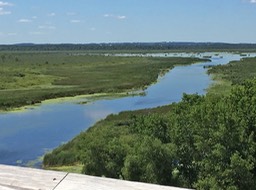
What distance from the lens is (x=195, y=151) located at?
16.6m

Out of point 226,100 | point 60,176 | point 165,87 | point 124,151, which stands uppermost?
point 60,176

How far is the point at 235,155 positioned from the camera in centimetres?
1384

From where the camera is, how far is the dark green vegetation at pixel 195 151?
46.8 feet

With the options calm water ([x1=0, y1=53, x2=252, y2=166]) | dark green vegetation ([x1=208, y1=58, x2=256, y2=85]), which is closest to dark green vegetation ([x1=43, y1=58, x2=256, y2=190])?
calm water ([x1=0, y1=53, x2=252, y2=166])

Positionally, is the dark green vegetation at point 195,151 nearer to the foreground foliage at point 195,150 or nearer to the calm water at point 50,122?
the foreground foliage at point 195,150

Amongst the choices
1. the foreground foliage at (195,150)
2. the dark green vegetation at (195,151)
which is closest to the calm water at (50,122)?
the foreground foliage at (195,150)

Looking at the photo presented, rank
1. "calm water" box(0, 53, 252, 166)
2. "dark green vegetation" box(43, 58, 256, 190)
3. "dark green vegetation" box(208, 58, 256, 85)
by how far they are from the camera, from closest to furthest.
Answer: "dark green vegetation" box(43, 58, 256, 190), "calm water" box(0, 53, 252, 166), "dark green vegetation" box(208, 58, 256, 85)

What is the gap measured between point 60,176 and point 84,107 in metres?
38.6

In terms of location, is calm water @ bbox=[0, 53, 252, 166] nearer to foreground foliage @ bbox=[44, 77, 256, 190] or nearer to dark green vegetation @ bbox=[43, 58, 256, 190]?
foreground foliage @ bbox=[44, 77, 256, 190]

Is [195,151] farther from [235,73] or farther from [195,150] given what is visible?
[235,73]

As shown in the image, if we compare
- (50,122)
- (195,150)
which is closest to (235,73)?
(50,122)

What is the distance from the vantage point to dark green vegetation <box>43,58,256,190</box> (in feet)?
46.8

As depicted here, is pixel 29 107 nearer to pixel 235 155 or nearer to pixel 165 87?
pixel 165 87

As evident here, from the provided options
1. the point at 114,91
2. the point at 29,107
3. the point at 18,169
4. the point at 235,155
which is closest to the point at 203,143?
the point at 235,155
